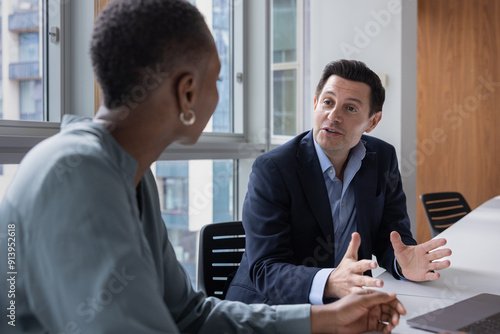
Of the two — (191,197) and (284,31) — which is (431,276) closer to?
(191,197)

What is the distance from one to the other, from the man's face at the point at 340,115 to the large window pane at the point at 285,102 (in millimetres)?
1855

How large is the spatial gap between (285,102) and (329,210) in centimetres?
229

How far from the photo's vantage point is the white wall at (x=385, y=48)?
3.74 meters

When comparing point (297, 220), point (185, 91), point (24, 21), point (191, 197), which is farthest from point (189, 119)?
point (191, 197)

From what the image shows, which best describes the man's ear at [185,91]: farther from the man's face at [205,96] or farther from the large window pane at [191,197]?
the large window pane at [191,197]

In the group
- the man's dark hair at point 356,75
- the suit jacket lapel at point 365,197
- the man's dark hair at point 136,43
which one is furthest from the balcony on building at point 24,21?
the suit jacket lapel at point 365,197

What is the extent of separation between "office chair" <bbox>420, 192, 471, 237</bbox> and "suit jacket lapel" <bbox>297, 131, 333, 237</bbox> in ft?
5.85

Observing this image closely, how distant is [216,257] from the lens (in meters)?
1.98

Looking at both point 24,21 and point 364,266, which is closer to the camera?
point 364,266

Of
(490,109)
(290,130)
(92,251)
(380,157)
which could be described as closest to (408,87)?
(290,130)

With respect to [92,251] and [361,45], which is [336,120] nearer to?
[92,251]

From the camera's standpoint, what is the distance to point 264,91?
3520mm

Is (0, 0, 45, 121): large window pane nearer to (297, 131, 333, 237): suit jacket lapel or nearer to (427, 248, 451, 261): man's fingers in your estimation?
(297, 131, 333, 237): suit jacket lapel

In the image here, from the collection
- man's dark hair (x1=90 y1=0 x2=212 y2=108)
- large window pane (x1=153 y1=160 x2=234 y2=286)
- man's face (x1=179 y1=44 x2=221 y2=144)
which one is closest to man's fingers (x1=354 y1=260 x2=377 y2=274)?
man's face (x1=179 y1=44 x2=221 y2=144)
